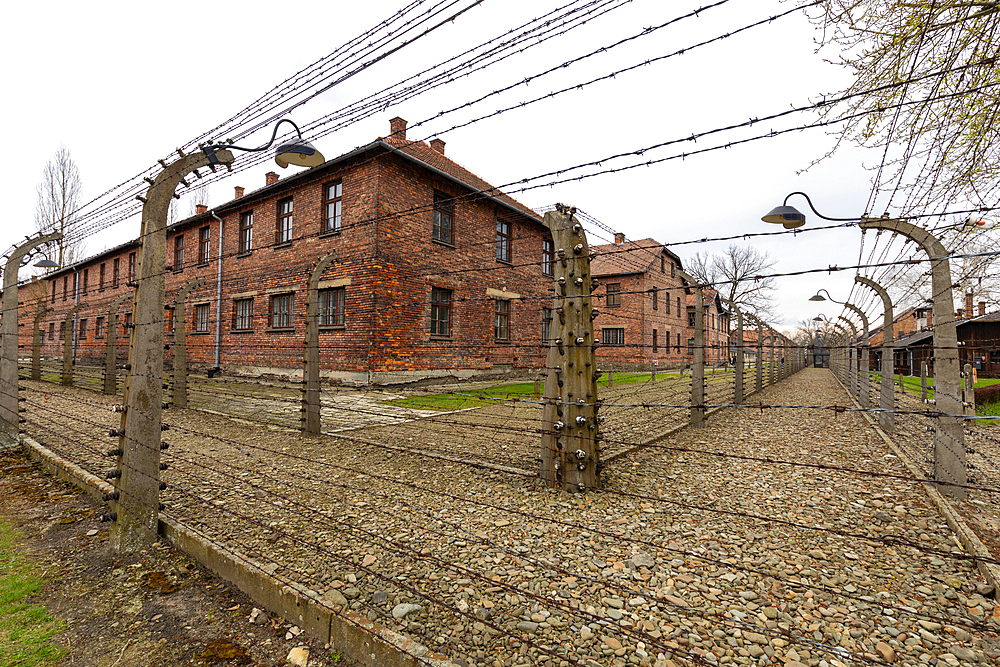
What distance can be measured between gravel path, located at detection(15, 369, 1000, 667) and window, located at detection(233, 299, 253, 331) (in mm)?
10896

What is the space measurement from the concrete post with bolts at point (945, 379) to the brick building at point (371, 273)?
673 centimetres

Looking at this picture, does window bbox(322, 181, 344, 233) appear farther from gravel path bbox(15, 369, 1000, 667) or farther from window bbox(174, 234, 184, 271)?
window bbox(174, 234, 184, 271)

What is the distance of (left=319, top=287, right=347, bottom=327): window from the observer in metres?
13.5

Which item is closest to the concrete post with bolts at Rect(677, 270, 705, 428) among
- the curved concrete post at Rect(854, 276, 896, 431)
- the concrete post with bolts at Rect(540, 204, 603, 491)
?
the curved concrete post at Rect(854, 276, 896, 431)

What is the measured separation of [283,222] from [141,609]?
14.9 metres

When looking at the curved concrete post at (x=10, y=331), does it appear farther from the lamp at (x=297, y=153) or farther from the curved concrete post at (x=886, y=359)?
the curved concrete post at (x=886, y=359)

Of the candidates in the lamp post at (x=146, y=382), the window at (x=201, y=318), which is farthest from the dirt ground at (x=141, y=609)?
the window at (x=201, y=318)

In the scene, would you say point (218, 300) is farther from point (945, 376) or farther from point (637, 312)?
point (637, 312)

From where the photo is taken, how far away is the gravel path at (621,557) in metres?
2.38

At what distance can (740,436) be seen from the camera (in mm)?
7902

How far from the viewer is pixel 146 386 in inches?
145

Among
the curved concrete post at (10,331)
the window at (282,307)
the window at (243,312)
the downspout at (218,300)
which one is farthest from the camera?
the downspout at (218,300)

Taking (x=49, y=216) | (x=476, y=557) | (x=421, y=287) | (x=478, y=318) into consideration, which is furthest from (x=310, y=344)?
(x=49, y=216)

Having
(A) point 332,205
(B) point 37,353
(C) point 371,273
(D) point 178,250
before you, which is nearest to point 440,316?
(C) point 371,273
